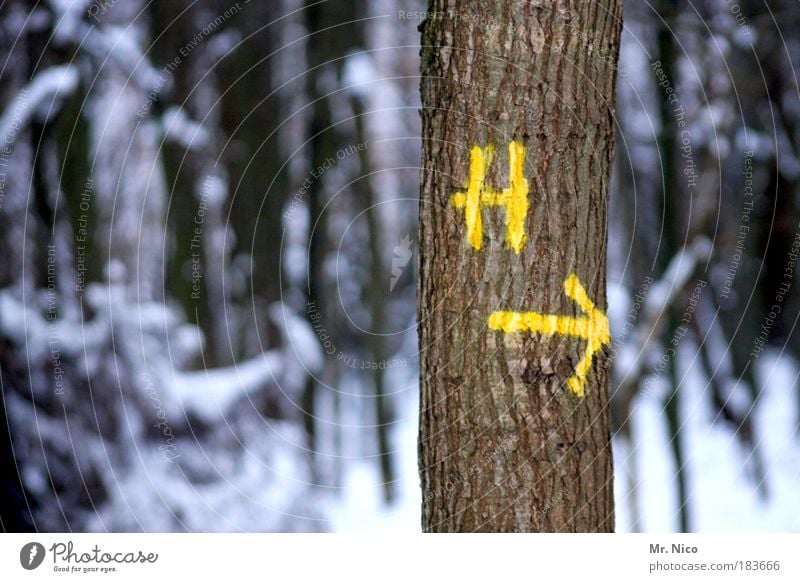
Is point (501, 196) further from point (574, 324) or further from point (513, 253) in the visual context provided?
point (574, 324)

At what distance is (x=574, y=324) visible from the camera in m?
1.65

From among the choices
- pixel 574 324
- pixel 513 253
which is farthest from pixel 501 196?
pixel 574 324

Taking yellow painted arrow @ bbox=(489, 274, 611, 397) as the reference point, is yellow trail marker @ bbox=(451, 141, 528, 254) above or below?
above

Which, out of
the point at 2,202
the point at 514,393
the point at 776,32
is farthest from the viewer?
the point at 776,32

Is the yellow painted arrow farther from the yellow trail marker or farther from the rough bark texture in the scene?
the yellow trail marker

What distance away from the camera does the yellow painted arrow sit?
5.28 ft

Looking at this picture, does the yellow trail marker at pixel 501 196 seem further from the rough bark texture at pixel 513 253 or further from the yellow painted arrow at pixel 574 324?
the yellow painted arrow at pixel 574 324

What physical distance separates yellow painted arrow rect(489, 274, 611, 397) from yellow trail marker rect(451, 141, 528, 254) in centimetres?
13

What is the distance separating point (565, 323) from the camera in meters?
1.64

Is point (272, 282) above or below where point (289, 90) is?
below

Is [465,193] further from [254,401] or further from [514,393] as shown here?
[254,401]

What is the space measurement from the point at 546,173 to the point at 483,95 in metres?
0.20

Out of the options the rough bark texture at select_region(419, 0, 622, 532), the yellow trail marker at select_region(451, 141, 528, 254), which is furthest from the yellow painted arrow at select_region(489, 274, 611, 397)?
the yellow trail marker at select_region(451, 141, 528, 254)

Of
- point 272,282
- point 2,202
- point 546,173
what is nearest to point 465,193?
point 546,173
